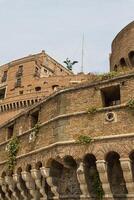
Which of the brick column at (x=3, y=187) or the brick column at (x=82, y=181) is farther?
the brick column at (x=3, y=187)

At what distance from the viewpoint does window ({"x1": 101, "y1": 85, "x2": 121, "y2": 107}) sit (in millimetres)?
12595

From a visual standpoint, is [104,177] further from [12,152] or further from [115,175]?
[12,152]

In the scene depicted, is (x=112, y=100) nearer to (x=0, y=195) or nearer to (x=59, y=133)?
(x=59, y=133)

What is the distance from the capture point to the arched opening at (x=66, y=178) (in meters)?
12.6

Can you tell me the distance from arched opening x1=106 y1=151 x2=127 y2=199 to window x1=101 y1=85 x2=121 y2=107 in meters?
1.97

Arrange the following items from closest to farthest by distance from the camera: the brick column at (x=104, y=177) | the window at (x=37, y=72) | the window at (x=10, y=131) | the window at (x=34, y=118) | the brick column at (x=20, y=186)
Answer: the brick column at (x=104, y=177), the brick column at (x=20, y=186), the window at (x=34, y=118), the window at (x=10, y=131), the window at (x=37, y=72)

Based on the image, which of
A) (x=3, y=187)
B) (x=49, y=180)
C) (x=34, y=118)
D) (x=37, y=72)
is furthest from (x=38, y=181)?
(x=37, y=72)

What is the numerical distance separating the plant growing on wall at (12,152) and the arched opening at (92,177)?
191 inches

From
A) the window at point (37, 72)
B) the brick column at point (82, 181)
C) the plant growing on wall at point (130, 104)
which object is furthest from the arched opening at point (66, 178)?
the window at point (37, 72)

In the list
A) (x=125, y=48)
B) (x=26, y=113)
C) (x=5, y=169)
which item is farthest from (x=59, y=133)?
(x=125, y=48)

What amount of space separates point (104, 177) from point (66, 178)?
2.26m

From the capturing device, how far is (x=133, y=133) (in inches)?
438

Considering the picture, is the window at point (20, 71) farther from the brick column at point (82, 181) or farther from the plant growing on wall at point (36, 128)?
the brick column at point (82, 181)

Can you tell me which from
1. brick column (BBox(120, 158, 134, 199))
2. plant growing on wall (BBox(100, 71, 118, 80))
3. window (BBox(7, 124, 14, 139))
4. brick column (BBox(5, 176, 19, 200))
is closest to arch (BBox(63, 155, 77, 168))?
brick column (BBox(120, 158, 134, 199))
